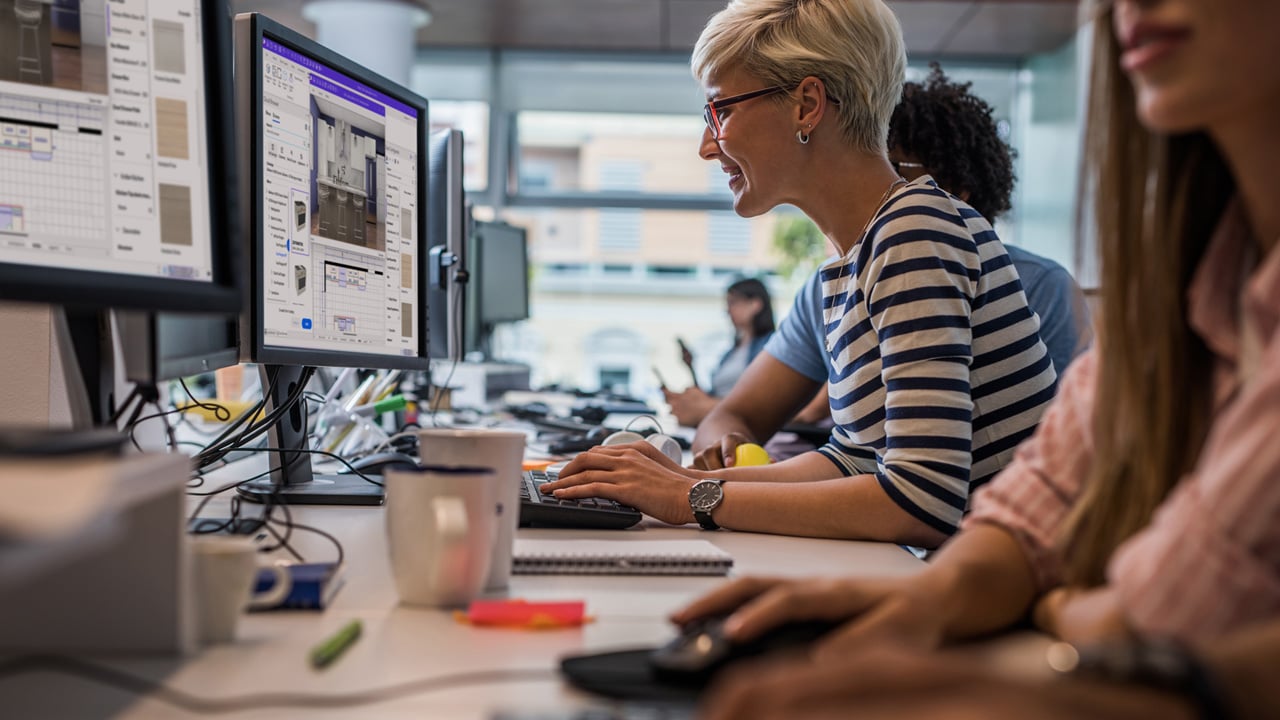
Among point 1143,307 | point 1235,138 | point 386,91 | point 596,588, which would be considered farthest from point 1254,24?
point 386,91

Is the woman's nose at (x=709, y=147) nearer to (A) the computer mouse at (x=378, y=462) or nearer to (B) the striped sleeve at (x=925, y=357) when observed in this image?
(B) the striped sleeve at (x=925, y=357)

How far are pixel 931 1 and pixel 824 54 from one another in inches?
169

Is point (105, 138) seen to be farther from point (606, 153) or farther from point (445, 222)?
point (606, 153)

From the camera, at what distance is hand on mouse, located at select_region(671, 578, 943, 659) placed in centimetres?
68

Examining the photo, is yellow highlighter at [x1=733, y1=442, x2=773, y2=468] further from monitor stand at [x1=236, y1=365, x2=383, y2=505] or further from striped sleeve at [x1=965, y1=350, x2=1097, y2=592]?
striped sleeve at [x1=965, y1=350, x2=1097, y2=592]

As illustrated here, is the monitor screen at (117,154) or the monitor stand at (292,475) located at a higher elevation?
the monitor screen at (117,154)

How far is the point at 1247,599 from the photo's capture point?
0.58 metres

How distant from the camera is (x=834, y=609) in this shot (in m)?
0.71

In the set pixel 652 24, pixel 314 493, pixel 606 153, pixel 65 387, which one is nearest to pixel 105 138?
pixel 65 387

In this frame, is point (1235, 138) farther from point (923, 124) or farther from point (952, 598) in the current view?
point (923, 124)

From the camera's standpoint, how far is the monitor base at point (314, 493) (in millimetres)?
1307


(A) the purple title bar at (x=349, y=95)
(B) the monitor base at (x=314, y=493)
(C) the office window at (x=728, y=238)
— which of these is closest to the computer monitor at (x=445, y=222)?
(A) the purple title bar at (x=349, y=95)

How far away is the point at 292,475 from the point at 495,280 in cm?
254

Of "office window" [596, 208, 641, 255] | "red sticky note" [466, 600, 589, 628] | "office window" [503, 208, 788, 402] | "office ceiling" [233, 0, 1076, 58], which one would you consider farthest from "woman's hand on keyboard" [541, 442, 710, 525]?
"office window" [596, 208, 641, 255]
